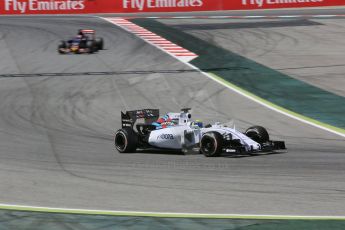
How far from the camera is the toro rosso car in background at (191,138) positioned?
547 inches

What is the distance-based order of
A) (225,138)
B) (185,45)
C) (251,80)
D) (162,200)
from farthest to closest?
(185,45) < (251,80) < (225,138) < (162,200)

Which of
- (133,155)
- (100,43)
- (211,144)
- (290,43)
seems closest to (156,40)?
(100,43)

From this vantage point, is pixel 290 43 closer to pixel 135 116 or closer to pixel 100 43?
pixel 100 43

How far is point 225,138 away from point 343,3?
1353 inches

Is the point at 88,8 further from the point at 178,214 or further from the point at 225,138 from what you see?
Result: the point at 178,214

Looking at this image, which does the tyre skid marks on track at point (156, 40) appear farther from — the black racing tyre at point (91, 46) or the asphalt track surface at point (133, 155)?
the black racing tyre at point (91, 46)

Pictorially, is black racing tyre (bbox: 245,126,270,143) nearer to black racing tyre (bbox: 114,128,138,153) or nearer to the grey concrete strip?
black racing tyre (bbox: 114,128,138,153)

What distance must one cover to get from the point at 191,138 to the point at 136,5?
31681 millimetres

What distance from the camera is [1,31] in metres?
36.5

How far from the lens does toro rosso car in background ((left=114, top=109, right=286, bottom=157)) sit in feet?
45.6

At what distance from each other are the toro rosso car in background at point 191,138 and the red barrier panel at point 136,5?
99.0 feet

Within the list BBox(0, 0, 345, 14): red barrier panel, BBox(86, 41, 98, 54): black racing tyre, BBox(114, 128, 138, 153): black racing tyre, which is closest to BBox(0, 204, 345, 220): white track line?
BBox(114, 128, 138, 153): black racing tyre

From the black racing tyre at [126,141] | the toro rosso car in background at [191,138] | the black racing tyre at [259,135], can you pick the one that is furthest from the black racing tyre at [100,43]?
the black racing tyre at [259,135]

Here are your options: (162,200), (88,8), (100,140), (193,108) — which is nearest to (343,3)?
(88,8)
